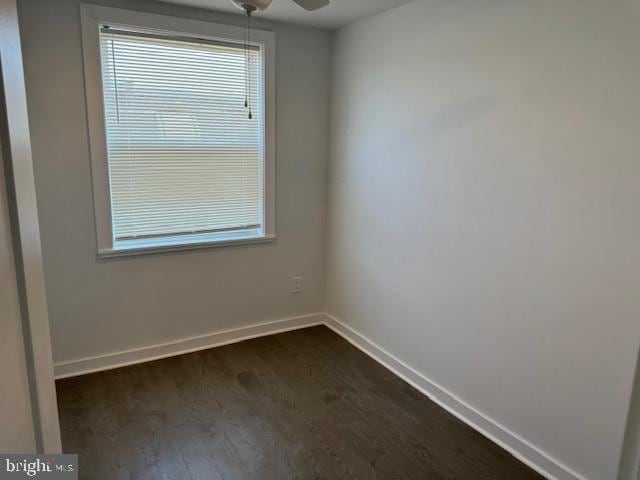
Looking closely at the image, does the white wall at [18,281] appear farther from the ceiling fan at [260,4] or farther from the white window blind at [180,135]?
the white window blind at [180,135]

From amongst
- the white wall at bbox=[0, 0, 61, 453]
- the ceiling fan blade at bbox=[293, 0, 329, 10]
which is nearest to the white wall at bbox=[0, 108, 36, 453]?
the white wall at bbox=[0, 0, 61, 453]

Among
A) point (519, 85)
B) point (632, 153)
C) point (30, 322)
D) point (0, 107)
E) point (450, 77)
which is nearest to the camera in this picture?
point (0, 107)

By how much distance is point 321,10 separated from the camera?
108 inches

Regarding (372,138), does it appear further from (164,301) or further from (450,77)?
(164,301)

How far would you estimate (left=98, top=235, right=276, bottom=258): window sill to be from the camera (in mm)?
2809

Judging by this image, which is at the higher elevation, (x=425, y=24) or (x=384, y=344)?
(x=425, y=24)

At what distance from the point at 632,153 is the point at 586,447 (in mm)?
1214

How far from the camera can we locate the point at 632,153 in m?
1.64

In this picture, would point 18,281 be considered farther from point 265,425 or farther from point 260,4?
point 265,425

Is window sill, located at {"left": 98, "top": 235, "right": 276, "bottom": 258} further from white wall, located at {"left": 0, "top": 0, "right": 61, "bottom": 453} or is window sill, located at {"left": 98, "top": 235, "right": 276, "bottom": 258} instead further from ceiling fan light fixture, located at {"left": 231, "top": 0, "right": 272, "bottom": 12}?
white wall, located at {"left": 0, "top": 0, "right": 61, "bottom": 453}

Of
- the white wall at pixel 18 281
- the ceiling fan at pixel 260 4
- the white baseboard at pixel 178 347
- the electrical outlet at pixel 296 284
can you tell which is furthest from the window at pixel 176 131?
the white wall at pixel 18 281

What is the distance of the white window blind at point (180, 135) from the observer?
2713 millimetres

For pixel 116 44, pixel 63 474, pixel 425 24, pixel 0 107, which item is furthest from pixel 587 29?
pixel 116 44

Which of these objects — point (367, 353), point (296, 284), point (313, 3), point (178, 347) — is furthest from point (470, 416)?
point (313, 3)
